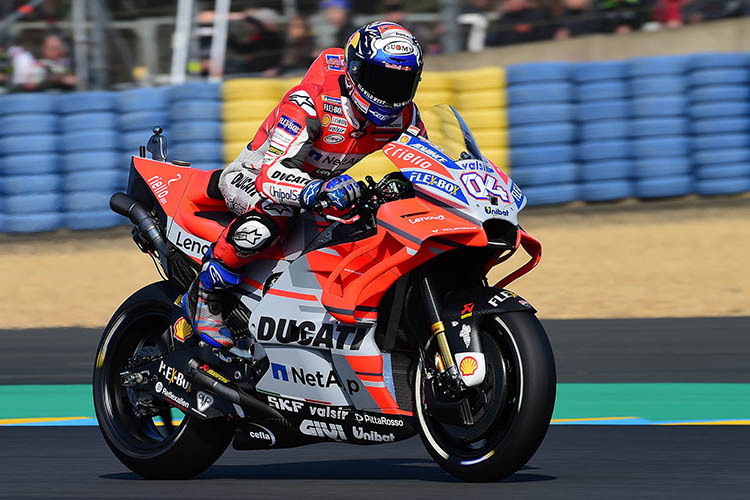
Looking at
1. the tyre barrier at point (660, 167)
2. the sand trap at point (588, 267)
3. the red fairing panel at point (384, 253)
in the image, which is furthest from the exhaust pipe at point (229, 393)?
the tyre barrier at point (660, 167)

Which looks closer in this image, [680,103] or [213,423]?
[213,423]

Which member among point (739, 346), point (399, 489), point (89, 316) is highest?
point (399, 489)

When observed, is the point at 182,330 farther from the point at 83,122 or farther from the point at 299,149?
the point at 83,122

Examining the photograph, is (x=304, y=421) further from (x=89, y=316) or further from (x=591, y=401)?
(x=89, y=316)

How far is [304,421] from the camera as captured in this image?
5000mm

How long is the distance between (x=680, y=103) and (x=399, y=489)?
9.48 m

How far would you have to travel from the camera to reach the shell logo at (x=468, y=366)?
14.7ft

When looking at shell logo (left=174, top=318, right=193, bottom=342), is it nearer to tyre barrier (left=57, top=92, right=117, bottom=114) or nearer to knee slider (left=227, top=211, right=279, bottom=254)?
knee slider (left=227, top=211, right=279, bottom=254)

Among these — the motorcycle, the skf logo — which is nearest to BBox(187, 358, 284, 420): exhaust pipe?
the motorcycle

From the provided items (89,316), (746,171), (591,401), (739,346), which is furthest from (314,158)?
(746,171)

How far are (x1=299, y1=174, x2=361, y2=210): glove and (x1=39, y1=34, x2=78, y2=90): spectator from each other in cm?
1018

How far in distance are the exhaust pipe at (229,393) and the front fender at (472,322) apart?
892 mm

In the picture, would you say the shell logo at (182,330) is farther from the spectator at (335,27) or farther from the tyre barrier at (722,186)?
the spectator at (335,27)

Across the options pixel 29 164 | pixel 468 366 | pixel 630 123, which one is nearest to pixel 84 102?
pixel 29 164
